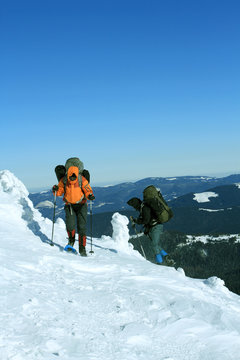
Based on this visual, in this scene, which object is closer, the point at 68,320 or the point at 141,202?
the point at 68,320

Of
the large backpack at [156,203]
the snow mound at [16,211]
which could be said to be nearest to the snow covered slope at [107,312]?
the large backpack at [156,203]

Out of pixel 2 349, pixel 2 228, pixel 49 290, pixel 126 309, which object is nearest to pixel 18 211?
pixel 2 228

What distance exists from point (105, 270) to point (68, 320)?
3873 millimetres

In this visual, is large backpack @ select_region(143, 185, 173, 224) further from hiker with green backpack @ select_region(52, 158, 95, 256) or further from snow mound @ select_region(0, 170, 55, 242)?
snow mound @ select_region(0, 170, 55, 242)

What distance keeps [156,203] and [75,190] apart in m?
2.89

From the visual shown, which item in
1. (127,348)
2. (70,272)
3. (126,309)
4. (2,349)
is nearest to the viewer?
(2,349)

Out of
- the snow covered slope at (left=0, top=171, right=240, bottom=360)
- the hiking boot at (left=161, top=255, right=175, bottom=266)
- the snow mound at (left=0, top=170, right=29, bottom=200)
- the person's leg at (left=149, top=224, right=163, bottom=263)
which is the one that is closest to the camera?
the snow covered slope at (left=0, top=171, right=240, bottom=360)

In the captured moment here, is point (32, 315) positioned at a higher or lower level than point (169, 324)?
higher

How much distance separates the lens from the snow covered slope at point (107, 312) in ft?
14.7

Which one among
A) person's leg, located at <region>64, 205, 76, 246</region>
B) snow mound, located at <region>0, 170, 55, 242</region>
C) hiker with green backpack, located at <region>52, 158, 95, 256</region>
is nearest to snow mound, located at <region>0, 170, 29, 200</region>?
snow mound, located at <region>0, 170, 55, 242</region>

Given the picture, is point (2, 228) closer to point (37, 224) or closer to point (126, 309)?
point (37, 224)

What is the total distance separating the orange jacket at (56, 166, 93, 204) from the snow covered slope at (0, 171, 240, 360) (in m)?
2.25

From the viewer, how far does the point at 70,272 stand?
828 centimetres

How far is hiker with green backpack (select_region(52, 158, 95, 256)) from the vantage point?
11.0 metres
